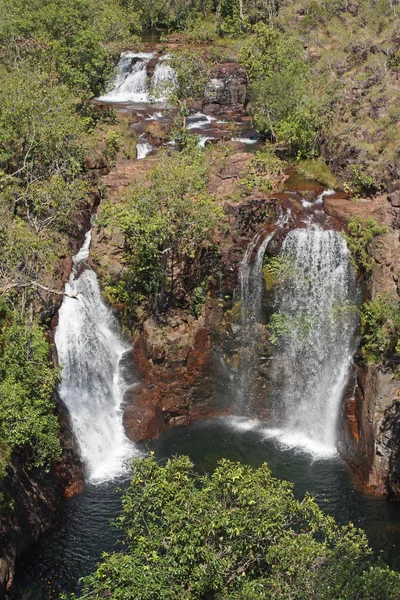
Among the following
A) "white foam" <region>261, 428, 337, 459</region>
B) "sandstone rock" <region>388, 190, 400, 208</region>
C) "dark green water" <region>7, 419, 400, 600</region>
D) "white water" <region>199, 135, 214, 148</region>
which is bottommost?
"white foam" <region>261, 428, 337, 459</region>

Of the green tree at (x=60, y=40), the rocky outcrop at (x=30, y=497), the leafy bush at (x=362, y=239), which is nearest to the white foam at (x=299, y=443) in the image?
the leafy bush at (x=362, y=239)

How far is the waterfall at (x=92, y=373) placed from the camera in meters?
29.8

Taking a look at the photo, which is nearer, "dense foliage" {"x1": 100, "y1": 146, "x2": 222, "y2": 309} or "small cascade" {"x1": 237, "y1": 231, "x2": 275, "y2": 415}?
"dense foliage" {"x1": 100, "y1": 146, "x2": 222, "y2": 309}

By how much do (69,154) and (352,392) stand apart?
21.6 m

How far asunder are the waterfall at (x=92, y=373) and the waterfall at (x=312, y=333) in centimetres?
855

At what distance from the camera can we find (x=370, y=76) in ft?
148

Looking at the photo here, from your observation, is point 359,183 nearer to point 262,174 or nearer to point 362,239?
point 262,174

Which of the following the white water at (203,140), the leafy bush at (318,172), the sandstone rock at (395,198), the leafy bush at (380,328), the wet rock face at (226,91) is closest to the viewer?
the leafy bush at (380,328)

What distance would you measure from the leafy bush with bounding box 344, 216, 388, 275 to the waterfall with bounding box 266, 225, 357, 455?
479mm

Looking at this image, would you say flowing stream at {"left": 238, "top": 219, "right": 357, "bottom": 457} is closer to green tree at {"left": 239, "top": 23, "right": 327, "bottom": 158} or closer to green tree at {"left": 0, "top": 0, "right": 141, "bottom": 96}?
green tree at {"left": 239, "top": 23, "right": 327, "bottom": 158}

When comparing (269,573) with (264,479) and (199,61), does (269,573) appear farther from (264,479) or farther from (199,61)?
(199,61)

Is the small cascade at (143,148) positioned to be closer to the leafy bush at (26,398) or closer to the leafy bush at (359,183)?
the leafy bush at (359,183)

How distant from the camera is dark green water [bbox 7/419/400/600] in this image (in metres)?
22.5

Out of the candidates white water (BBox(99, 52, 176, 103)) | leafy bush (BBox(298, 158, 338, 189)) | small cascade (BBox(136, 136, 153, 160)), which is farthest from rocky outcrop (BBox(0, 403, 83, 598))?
white water (BBox(99, 52, 176, 103))
